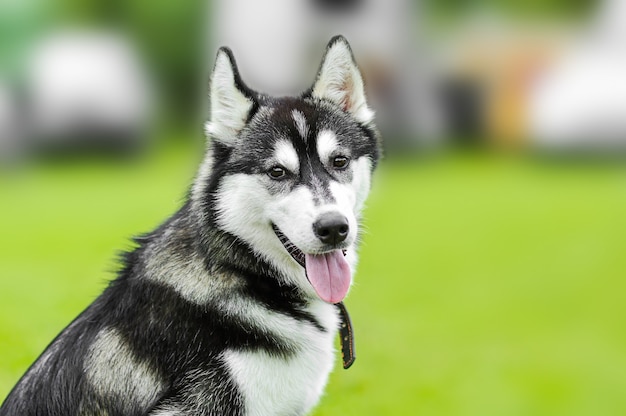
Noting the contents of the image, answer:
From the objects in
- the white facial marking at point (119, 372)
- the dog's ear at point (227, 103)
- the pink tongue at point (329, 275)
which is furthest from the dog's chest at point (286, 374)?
the dog's ear at point (227, 103)

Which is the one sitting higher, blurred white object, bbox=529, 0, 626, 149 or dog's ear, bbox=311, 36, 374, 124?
dog's ear, bbox=311, 36, 374, 124

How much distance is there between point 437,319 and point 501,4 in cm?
1821

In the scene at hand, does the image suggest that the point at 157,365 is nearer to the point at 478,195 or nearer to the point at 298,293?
the point at 298,293

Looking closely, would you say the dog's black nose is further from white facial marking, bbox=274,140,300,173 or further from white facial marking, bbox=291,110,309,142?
white facial marking, bbox=291,110,309,142

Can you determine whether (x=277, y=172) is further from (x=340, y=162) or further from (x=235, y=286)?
(x=235, y=286)

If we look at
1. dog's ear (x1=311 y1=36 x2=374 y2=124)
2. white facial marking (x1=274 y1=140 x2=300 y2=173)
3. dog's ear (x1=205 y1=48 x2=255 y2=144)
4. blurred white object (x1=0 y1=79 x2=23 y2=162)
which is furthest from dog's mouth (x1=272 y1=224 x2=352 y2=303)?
blurred white object (x1=0 y1=79 x2=23 y2=162)

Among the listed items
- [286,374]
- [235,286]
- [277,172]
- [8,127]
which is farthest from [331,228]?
[8,127]

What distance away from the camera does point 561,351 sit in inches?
352

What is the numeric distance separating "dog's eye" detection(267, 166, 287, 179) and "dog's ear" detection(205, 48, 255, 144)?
290 mm

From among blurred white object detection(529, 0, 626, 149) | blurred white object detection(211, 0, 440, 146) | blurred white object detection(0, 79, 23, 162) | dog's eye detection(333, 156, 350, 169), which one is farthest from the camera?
blurred white object detection(0, 79, 23, 162)

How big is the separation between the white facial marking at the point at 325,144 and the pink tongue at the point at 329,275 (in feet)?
1.55

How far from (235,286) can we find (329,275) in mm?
460

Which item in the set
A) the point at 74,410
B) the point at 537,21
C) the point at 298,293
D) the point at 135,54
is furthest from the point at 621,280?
the point at 135,54

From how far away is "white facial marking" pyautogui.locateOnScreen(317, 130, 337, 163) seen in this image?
181 inches
